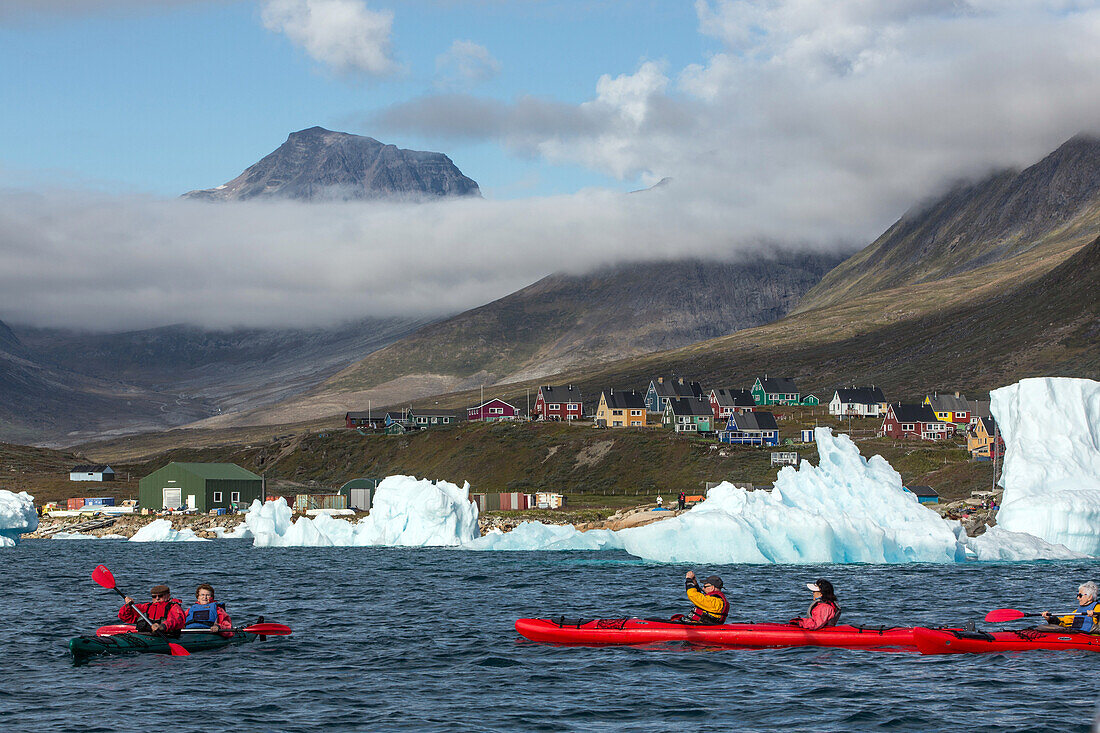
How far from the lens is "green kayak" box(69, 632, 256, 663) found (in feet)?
116

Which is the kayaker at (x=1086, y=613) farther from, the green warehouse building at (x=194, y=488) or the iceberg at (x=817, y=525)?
the green warehouse building at (x=194, y=488)

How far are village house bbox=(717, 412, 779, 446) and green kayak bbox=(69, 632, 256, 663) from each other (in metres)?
141

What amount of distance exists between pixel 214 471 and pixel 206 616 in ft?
373

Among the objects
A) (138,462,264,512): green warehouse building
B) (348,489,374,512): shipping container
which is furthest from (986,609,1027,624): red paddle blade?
(138,462,264,512): green warehouse building

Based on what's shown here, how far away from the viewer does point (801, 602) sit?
5162cm

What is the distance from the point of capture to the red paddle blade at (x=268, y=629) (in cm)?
3956

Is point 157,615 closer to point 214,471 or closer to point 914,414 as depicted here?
point 214,471

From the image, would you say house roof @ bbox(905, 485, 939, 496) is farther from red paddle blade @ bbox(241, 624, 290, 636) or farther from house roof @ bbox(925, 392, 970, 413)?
red paddle blade @ bbox(241, 624, 290, 636)

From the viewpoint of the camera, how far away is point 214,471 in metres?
147

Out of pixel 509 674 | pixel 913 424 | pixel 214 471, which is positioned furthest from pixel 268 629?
pixel 913 424

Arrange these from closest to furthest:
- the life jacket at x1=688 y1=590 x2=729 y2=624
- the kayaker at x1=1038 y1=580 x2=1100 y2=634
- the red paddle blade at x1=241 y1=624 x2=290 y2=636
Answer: the kayaker at x1=1038 y1=580 x2=1100 y2=634 < the life jacket at x1=688 y1=590 x2=729 y2=624 < the red paddle blade at x1=241 y1=624 x2=290 y2=636

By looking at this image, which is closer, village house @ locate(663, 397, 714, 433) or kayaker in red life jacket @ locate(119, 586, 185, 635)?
kayaker in red life jacket @ locate(119, 586, 185, 635)

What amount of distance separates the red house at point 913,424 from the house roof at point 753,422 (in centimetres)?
2041

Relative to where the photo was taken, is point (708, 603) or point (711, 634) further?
point (708, 603)
